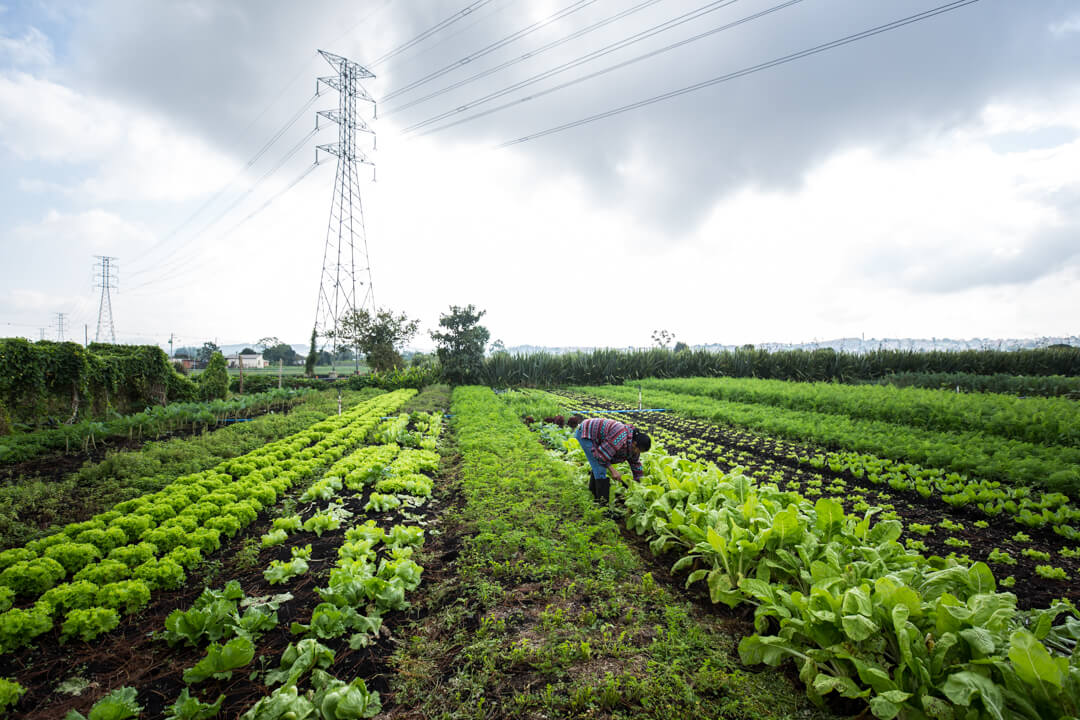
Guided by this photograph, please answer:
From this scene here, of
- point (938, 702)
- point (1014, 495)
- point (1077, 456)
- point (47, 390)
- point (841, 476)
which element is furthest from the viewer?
point (47, 390)

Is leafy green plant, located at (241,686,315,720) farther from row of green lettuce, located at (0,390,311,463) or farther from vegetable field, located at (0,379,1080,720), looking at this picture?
row of green lettuce, located at (0,390,311,463)

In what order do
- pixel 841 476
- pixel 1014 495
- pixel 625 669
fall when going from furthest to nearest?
1. pixel 841 476
2. pixel 1014 495
3. pixel 625 669

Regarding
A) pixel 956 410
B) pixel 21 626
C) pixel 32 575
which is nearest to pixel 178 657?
pixel 21 626

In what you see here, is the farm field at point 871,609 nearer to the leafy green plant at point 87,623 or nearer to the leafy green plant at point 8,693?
the leafy green plant at point 8,693

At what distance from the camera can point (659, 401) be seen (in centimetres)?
1717

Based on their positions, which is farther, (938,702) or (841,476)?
(841,476)

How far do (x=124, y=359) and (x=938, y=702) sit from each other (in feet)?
64.8

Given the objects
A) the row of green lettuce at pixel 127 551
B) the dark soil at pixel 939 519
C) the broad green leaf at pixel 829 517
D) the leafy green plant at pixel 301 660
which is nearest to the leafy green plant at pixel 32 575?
the row of green lettuce at pixel 127 551

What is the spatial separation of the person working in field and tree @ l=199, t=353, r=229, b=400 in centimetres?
2014

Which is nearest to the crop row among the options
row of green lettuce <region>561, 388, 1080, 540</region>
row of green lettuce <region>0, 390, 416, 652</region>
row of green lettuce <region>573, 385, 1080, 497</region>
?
row of green lettuce <region>0, 390, 416, 652</region>

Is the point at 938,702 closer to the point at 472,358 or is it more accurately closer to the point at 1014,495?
the point at 1014,495

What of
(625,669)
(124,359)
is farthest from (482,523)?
(124,359)

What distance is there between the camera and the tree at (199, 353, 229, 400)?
62.7 ft

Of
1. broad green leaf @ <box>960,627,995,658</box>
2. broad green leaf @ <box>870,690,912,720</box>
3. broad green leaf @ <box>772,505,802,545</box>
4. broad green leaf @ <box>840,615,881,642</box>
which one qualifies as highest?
broad green leaf @ <box>772,505,802,545</box>
